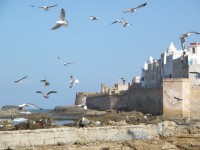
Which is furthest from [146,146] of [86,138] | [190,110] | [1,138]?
[190,110]

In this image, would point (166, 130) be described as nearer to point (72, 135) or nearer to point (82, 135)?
point (82, 135)

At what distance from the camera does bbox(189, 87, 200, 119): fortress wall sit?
45906 mm

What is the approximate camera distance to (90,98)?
8362cm

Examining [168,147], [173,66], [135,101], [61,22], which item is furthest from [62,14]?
[135,101]

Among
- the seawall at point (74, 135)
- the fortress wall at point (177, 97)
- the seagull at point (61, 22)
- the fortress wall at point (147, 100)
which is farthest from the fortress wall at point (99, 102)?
the seagull at point (61, 22)

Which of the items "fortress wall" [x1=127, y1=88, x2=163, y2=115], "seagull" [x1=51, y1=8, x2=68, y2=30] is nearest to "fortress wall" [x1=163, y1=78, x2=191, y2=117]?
"fortress wall" [x1=127, y1=88, x2=163, y2=115]

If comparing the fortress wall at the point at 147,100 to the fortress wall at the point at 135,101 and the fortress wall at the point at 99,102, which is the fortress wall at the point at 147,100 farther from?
the fortress wall at the point at 99,102

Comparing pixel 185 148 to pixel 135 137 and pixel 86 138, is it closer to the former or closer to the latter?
pixel 135 137

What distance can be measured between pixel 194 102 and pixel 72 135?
33.4 m

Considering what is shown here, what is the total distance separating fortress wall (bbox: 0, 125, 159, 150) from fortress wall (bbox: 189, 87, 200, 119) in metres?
31.3

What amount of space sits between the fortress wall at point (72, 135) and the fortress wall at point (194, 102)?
31337 mm

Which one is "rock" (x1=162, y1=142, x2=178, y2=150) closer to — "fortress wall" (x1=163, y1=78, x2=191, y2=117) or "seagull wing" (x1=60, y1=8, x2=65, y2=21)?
"seagull wing" (x1=60, y1=8, x2=65, y2=21)

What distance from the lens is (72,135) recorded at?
1404 centimetres

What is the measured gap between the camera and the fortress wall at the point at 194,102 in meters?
45.9
